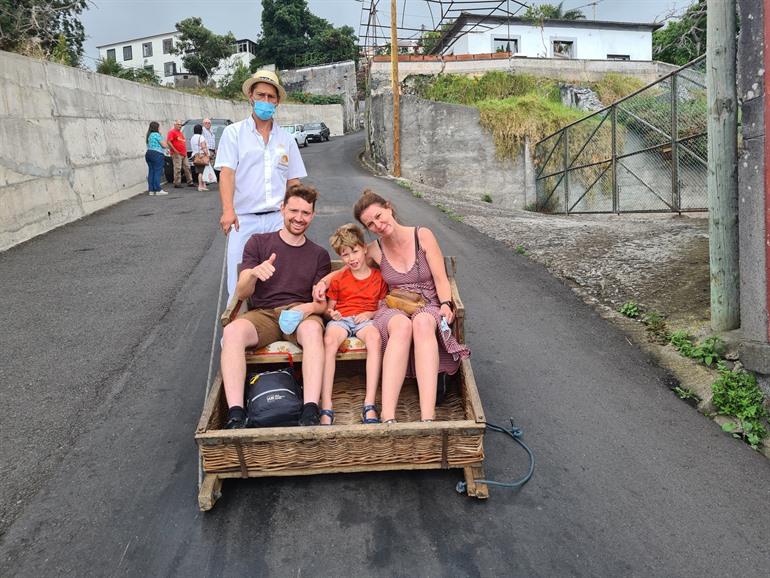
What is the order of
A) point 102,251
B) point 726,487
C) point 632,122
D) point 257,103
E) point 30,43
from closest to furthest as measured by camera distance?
point 726,487, point 257,103, point 102,251, point 632,122, point 30,43

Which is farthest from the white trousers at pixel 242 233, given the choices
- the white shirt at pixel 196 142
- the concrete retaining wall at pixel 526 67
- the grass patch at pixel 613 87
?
the grass patch at pixel 613 87

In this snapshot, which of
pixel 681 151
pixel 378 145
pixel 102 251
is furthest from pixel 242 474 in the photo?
pixel 378 145

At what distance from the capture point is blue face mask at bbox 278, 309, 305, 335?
3977 millimetres

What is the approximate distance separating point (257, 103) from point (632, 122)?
10124 millimetres

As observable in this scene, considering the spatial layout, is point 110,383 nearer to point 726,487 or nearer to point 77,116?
point 726,487

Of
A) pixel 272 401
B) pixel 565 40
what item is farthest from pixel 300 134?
pixel 272 401

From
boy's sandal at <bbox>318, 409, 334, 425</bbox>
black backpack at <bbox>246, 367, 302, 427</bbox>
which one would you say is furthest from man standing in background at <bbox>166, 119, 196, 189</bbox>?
boy's sandal at <bbox>318, 409, 334, 425</bbox>

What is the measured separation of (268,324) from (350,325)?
21.2 inches

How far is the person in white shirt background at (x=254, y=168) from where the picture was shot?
4.68m

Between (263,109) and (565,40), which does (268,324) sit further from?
(565,40)

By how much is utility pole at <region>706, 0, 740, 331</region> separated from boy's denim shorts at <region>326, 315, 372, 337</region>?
3034 mm

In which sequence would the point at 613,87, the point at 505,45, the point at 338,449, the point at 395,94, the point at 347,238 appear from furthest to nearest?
the point at 505,45 < the point at 613,87 < the point at 395,94 < the point at 347,238 < the point at 338,449

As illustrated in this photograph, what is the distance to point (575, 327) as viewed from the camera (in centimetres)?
602

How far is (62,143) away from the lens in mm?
11766
